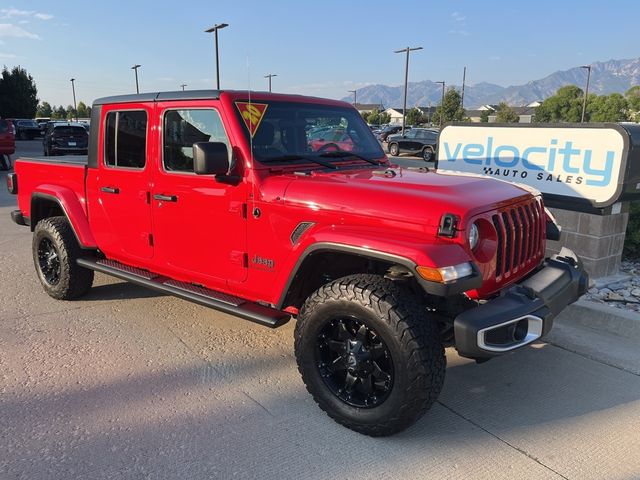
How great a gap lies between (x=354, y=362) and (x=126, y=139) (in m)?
2.59

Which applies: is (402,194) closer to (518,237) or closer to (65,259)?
(518,237)

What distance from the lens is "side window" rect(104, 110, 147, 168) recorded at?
3.92 metres

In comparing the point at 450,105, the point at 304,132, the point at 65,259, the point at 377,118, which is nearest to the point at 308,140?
the point at 304,132

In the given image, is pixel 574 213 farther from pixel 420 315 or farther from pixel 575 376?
pixel 420 315

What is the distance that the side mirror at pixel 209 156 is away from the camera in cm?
299

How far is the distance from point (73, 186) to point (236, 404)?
2.69 metres

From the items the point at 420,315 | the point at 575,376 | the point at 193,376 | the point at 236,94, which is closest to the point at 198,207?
the point at 236,94

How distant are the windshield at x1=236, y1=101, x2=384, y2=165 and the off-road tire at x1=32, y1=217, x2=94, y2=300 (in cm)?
229

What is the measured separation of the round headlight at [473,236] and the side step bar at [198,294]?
121 centimetres

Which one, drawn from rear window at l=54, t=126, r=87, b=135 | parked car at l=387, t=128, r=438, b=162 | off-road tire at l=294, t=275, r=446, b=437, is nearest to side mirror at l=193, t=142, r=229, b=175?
off-road tire at l=294, t=275, r=446, b=437

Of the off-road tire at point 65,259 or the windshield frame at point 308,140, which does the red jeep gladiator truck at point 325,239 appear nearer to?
the windshield frame at point 308,140

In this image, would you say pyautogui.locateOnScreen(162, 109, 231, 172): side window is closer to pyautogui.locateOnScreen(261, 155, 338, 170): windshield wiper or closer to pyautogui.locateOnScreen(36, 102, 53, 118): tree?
pyautogui.locateOnScreen(261, 155, 338, 170): windshield wiper

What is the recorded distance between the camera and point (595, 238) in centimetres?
510

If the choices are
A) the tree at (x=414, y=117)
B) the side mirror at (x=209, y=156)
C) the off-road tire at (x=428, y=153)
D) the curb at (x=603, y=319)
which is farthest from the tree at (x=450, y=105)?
the side mirror at (x=209, y=156)
